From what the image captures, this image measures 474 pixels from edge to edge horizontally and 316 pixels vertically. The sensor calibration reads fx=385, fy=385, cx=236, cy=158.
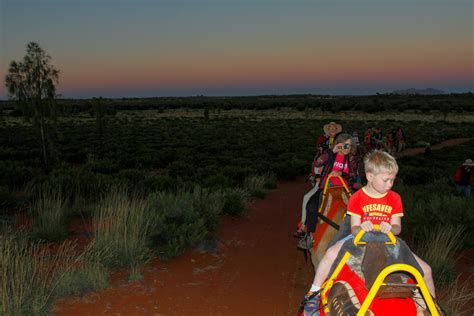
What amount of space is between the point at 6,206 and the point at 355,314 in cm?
1011

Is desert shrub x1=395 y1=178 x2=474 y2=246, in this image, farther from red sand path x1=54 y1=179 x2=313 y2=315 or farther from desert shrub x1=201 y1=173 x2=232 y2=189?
desert shrub x1=201 y1=173 x2=232 y2=189

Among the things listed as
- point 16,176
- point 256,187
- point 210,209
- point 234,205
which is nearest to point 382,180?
point 210,209

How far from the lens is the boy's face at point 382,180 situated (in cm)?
324

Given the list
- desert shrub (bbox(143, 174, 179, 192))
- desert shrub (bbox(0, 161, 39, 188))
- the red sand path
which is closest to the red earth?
the red sand path

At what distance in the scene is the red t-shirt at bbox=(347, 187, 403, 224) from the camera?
3.62m

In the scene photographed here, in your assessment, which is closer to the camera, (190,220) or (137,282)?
(137,282)

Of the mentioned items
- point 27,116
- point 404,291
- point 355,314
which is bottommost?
point 355,314

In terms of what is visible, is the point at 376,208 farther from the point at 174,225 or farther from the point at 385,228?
the point at 174,225

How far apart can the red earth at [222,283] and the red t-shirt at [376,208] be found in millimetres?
2471

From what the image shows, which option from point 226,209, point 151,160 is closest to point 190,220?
point 226,209

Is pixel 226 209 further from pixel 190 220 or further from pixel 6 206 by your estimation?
pixel 6 206

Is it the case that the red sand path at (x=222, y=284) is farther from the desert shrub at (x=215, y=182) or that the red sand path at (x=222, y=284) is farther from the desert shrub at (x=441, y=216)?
the desert shrub at (x=215, y=182)

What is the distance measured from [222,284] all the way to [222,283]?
0.04 meters

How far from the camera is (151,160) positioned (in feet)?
69.5
